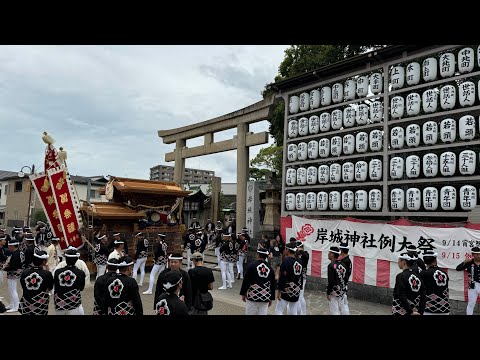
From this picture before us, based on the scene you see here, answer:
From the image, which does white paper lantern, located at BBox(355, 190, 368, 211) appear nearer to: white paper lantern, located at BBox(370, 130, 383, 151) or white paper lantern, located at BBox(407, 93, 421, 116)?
white paper lantern, located at BBox(370, 130, 383, 151)

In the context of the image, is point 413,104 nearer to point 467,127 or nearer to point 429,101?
point 429,101

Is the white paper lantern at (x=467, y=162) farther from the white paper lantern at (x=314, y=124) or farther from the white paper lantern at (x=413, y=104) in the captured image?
the white paper lantern at (x=314, y=124)

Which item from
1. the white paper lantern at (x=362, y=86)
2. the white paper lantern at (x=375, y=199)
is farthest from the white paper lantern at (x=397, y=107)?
the white paper lantern at (x=375, y=199)

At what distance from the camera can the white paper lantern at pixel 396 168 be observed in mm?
10570

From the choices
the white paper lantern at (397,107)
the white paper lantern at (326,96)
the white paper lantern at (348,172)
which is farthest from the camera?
Result: the white paper lantern at (326,96)

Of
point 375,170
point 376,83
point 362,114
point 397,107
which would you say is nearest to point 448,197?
point 375,170

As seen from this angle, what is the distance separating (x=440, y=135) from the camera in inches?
386

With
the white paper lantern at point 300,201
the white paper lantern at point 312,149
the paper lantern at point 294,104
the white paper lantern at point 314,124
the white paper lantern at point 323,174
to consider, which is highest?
the paper lantern at point 294,104

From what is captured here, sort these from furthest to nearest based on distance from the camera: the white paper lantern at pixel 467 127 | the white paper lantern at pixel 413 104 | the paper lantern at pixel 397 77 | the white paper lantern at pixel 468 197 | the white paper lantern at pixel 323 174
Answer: the white paper lantern at pixel 323 174 → the paper lantern at pixel 397 77 → the white paper lantern at pixel 413 104 → the white paper lantern at pixel 467 127 → the white paper lantern at pixel 468 197

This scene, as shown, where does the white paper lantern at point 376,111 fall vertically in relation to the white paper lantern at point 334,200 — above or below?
above

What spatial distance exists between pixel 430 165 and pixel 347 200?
282 cm

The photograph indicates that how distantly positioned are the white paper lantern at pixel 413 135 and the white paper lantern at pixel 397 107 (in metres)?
0.54
